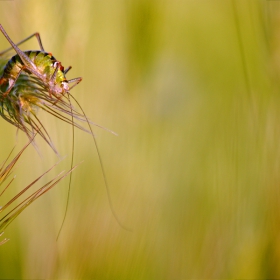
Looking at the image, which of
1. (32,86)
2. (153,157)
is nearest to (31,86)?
(32,86)

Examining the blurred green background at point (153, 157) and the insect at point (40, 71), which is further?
the blurred green background at point (153, 157)

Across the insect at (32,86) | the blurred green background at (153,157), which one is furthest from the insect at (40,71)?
the blurred green background at (153,157)

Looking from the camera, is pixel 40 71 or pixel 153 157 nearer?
pixel 40 71

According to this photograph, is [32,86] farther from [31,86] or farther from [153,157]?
[153,157]

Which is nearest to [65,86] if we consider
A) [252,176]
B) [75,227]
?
[75,227]

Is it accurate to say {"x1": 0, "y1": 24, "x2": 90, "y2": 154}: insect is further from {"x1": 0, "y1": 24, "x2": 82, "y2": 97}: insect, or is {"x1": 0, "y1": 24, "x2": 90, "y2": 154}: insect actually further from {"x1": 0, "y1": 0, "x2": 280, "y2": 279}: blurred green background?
{"x1": 0, "y1": 0, "x2": 280, "y2": 279}: blurred green background

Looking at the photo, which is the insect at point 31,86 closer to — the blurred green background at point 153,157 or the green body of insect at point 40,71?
the green body of insect at point 40,71

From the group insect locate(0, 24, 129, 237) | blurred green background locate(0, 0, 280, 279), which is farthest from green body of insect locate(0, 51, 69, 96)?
blurred green background locate(0, 0, 280, 279)

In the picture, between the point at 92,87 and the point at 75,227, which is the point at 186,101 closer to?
the point at 92,87

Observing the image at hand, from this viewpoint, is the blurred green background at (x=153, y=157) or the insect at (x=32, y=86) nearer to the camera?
the insect at (x=32, y=86)
